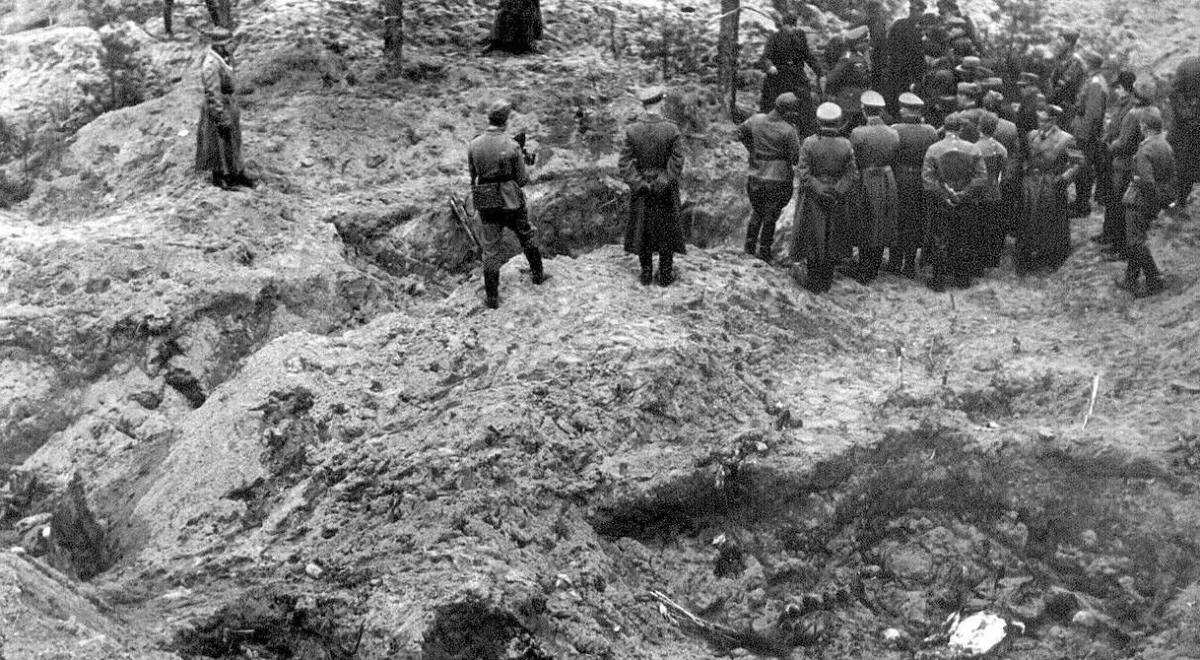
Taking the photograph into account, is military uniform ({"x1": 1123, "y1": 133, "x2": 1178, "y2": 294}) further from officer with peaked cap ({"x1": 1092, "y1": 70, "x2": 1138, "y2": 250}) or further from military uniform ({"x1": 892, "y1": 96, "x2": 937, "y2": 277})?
military uniform ({"x1": 892, "y1": 96, "x2": 937, "y2": 277})

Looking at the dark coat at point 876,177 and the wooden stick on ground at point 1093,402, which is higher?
the dark coat at point 876,177

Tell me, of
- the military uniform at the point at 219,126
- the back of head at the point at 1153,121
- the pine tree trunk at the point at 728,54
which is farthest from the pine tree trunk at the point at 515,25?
the back of head at the point at 1153,121

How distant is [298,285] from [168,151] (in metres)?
2.53

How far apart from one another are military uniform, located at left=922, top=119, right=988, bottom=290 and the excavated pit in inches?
112

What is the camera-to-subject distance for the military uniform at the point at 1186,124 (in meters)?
12.6

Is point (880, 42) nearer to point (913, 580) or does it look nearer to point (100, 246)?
point (913, 580)

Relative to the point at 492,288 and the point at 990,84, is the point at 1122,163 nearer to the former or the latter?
the point at 990,84

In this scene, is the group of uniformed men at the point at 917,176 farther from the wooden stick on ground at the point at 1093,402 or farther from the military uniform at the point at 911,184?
the wooden stick on ground at the point at 1093,402

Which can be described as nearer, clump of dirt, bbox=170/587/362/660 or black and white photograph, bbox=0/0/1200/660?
clump of dirt, bbox=170/587/362/660

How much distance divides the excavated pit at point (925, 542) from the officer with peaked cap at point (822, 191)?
2.43m

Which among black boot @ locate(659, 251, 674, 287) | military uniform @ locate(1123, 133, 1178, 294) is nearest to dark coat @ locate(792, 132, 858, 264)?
black boot @ locate(659, 251, 674, 287)

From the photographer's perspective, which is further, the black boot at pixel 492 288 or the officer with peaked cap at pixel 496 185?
the black boot at pixel 492 288

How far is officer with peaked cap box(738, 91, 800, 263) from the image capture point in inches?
447

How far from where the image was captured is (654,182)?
1066 cm
